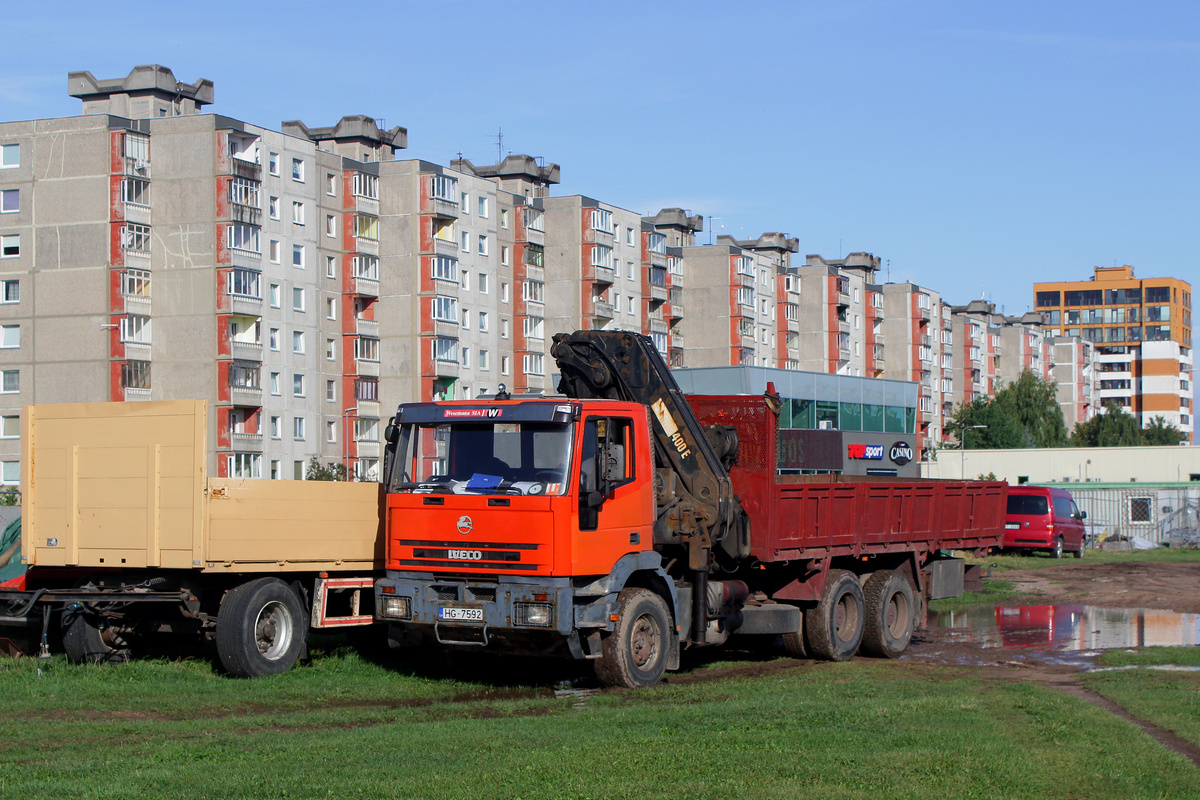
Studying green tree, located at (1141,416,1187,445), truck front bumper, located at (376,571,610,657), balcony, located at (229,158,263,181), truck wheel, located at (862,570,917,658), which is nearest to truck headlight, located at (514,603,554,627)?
truck front bumper, located at (376,571,610,657)

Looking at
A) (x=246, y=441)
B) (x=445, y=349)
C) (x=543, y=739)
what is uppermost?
(x=445, y=349)

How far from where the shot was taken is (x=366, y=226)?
252 ft

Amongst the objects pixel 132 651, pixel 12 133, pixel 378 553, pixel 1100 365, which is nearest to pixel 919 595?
pixel 378 553

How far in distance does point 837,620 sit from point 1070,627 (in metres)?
6.99

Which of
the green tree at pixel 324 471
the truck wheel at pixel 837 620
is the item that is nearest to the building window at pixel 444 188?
the green tree at pixel 324 471

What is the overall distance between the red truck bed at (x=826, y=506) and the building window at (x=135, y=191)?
173 feet

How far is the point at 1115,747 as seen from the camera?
9.83 m

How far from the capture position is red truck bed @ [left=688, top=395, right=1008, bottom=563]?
15.3 meters

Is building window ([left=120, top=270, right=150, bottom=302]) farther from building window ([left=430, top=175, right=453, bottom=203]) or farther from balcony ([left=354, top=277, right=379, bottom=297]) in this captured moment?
building window ([left=430, top=175, right=453, bottom=203])

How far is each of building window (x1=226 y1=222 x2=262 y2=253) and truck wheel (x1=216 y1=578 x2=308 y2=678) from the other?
53.5 meters

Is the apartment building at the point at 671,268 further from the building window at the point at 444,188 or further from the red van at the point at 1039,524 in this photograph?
the red van at the point at 1039,524

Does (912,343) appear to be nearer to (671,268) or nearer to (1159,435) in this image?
(671,268)

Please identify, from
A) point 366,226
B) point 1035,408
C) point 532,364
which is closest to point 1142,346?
point 1035,408

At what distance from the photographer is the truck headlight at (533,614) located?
1278 cm
